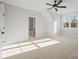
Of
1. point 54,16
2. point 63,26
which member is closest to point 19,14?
point 54,16

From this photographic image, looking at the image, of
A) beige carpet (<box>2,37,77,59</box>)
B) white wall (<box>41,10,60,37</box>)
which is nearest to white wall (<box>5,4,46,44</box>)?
white wall (<box>41,10,60,37</box>)

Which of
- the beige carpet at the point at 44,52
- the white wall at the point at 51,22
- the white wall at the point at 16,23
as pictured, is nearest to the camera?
the beige carpet at the point at 44,52

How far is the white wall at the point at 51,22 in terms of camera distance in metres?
7.95

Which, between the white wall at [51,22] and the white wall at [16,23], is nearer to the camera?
the white wall at [16,23]

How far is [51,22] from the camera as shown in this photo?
27.0 ft

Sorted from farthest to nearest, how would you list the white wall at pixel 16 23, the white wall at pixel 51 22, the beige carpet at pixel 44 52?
the white wall at pixel 51 22
the white wall at pixel 16 23
the beige carpet at pixel 44 52

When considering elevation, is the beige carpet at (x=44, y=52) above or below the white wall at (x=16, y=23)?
below

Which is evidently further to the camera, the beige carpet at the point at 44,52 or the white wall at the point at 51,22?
the white wall at the point at 51,22

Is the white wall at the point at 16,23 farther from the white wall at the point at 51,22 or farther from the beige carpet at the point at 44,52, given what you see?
the beige carpet at the point at 44,52

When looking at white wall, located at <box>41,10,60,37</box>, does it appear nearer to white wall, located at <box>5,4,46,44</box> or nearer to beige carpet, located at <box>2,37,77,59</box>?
white wall, located at <box>5,4,46,44</box>

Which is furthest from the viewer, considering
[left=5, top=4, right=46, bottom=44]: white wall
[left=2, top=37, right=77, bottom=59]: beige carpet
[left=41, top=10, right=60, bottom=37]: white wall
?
[left=41, top=10, right=60, bottom=37]: white wall

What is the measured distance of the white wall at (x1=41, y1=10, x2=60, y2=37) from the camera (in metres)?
7.95

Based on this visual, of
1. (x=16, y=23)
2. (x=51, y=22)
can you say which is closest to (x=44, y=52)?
(x=16, y=23)

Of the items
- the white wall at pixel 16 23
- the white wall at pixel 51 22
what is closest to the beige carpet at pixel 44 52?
the white wall at pixel 16 23
